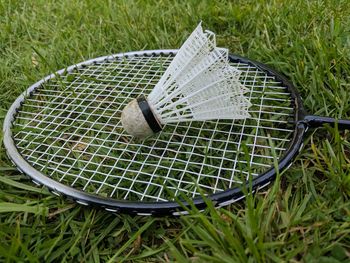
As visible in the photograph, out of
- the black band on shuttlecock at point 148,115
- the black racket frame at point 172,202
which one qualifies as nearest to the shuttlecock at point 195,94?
the black band on shuttlecock at point 148,115

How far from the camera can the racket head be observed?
42.7 inches

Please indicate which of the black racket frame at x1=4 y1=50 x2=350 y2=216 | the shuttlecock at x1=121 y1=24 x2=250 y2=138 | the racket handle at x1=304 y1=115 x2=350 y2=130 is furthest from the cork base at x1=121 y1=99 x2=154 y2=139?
the racket handle at x1=304 y1=115 x2=350 y2=130

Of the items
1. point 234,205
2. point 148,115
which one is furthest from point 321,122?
point 148,115

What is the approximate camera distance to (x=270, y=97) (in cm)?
144

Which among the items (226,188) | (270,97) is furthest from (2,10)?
(226,188)

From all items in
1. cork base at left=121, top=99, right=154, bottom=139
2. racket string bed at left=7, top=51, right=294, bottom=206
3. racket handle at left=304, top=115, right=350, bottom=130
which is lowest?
racket handle at left=304, top=115, right=350, bottom=130

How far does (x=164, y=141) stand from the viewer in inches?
51.9

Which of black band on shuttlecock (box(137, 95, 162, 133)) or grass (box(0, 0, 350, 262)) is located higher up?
black band on shuttlecock (box(137, 95, 162, 133))

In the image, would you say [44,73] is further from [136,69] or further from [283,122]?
[283,122]

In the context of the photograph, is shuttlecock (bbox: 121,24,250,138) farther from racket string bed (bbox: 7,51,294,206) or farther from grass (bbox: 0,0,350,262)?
grass (bbox: 0,0,350,262)

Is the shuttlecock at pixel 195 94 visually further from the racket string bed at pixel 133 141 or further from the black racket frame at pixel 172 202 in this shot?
the black racket frame at pixel 172 202

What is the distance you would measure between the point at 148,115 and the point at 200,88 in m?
0.17

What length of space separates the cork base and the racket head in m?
0.07

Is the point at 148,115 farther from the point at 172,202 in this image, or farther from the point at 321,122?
the point at 321,122
